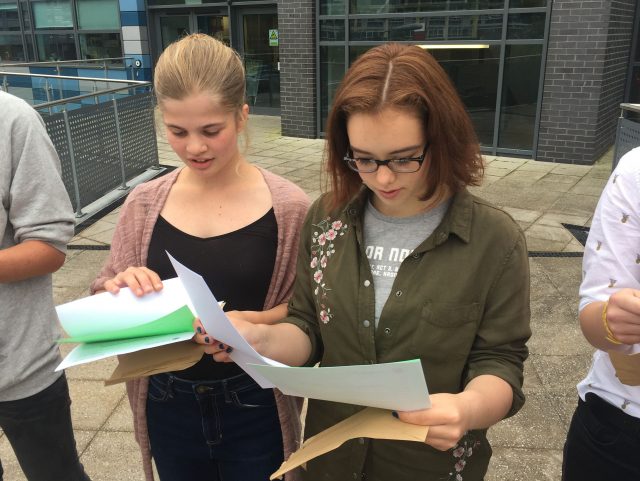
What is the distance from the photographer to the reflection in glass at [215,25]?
530 inches

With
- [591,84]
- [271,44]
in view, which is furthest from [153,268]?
[271,44]

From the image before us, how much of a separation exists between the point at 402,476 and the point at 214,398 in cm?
58

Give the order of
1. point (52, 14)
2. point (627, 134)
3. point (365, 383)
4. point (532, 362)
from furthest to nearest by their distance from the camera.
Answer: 1. point (52, 14)
2. point (627, 134)
3. point (532, 362)
4. point (365, 383)

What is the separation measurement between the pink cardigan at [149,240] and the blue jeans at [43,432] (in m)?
0.28

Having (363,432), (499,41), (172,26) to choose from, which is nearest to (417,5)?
(499,41)

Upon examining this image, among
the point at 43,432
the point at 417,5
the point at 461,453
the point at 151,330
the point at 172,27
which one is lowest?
the point at 43,432

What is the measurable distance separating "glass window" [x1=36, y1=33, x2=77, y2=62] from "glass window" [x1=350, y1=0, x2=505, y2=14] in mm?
9568

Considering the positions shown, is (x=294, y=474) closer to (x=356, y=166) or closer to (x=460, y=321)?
(x=460, y=321)

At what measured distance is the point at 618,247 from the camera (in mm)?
1340

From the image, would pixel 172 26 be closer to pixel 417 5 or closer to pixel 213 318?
pixel 417 5

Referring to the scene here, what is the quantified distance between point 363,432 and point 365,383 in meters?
0.13

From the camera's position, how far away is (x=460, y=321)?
4.40 ft

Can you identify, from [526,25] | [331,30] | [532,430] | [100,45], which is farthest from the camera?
[100,45]

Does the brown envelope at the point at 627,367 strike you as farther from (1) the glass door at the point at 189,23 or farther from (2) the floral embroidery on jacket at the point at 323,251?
(1) the glass door at the point at 189,23
